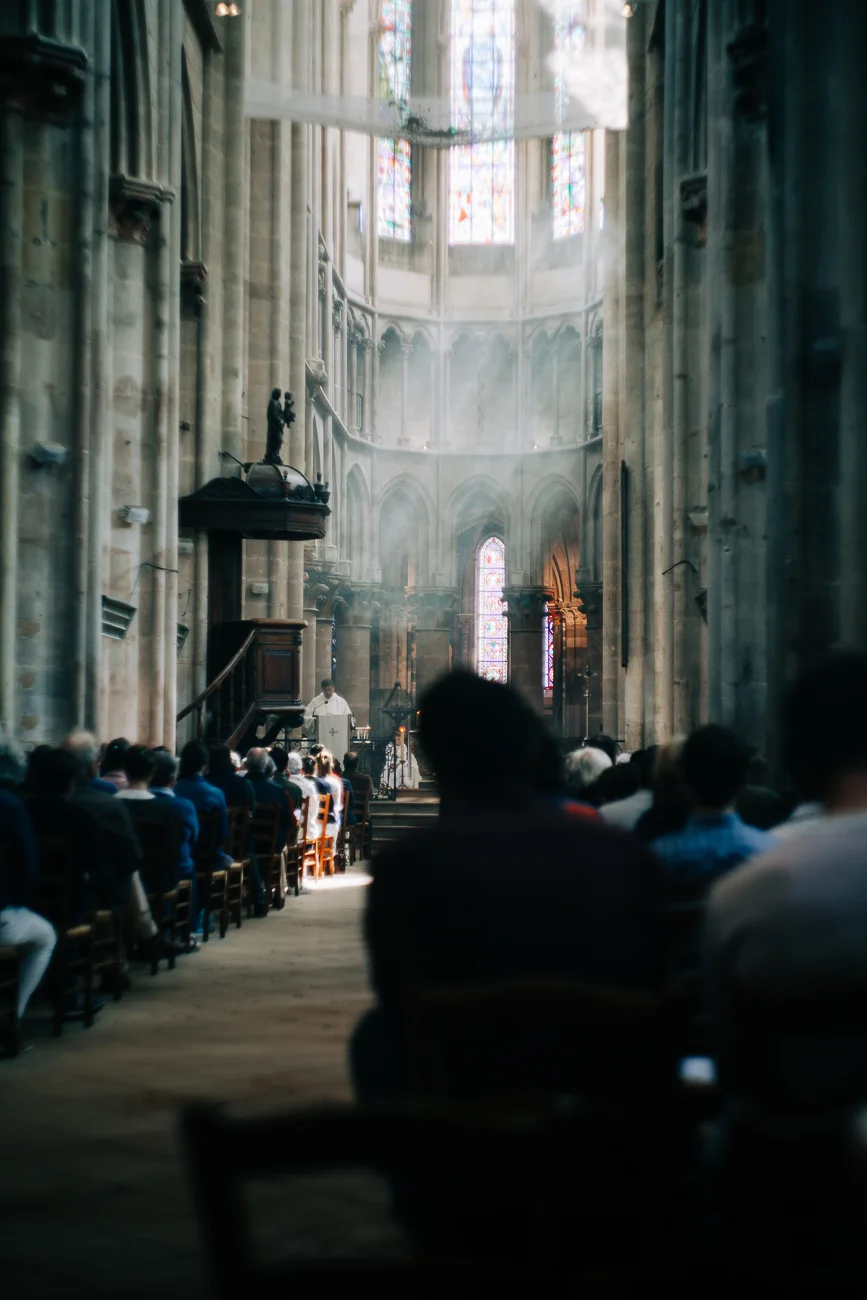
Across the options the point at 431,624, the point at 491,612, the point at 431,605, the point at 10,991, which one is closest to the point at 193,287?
the point at 10,991

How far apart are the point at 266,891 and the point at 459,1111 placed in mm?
11625

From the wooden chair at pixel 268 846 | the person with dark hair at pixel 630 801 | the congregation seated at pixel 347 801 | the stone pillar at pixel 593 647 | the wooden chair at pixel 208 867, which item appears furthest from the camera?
the stone pillar at pixel 593 647

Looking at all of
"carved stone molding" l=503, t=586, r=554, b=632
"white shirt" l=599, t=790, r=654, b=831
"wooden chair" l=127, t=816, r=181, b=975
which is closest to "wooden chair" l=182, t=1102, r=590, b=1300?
"white shirt" l=599, t=790, r=654, b=831

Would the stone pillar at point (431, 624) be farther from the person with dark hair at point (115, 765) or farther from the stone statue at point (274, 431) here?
the person with dark hair at point (115, 765)

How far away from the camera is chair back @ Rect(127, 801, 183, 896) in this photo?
8.98 m

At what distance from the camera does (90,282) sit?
12.9m

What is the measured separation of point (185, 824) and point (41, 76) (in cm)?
633

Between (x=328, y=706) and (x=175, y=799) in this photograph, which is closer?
(x=175, y=799)

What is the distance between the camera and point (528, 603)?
122 feet

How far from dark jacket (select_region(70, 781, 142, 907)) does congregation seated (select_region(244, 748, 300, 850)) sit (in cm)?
486

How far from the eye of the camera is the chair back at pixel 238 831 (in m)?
11.7

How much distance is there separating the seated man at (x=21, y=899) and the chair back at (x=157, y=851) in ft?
6.71

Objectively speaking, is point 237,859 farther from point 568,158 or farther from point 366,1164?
point 568,158

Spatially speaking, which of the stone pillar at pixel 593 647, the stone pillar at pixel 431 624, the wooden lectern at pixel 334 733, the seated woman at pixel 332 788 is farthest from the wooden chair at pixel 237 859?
the stone pillar at pixel 431 624
